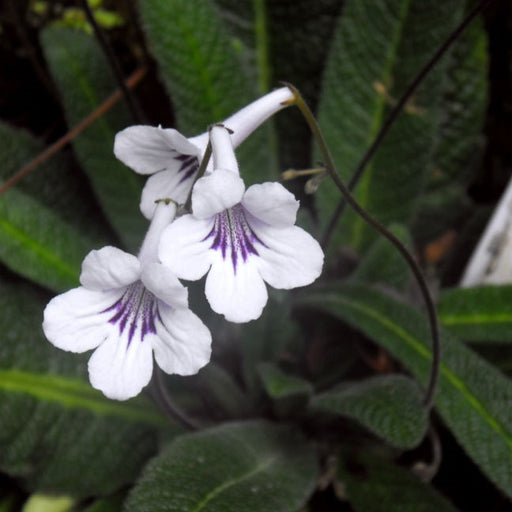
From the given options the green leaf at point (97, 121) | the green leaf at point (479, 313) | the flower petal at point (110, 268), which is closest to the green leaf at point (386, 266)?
the green leaf at point (479, 313)

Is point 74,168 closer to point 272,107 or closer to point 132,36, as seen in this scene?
point 132,36

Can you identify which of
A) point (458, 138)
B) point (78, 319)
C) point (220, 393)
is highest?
point (78, 319)

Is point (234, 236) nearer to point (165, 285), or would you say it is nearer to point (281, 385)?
point (165, 285)

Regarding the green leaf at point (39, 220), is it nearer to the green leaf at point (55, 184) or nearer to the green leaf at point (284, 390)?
the green leaf at point (55, 184)

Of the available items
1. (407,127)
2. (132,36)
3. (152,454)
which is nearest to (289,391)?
(152,454)

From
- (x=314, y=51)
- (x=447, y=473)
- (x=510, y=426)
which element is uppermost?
(x=314, y=51)

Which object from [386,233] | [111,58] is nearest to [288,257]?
[386,233]

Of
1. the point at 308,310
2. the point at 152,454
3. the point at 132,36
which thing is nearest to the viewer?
the point at 152,454
